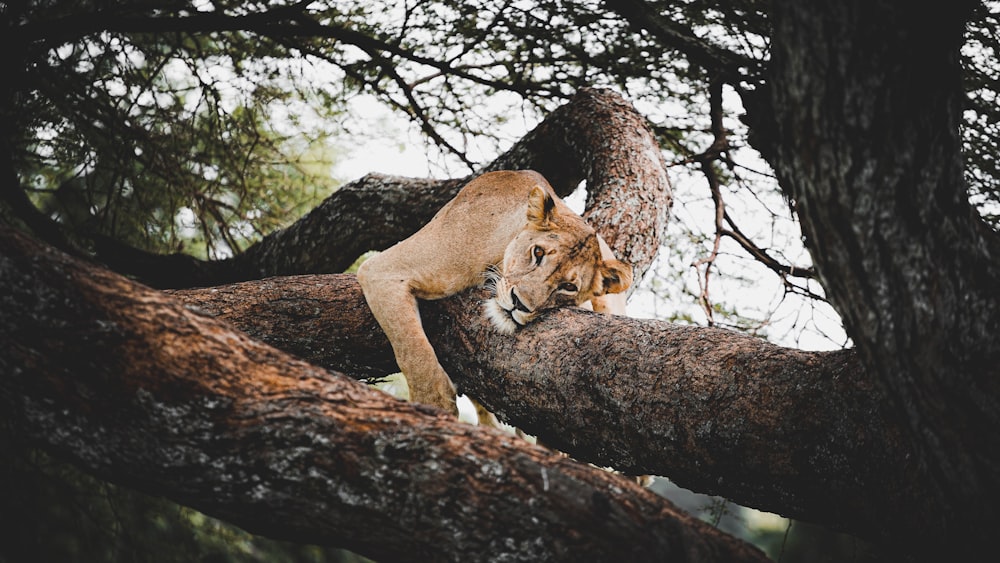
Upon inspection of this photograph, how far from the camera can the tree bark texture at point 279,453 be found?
1534 millimetres

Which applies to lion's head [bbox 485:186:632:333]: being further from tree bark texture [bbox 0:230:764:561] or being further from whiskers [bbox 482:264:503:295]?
tree bark texture [bbox 0:230:764:561]

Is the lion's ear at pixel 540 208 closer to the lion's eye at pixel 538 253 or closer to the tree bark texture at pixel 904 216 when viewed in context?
the lion's eye at pixel 538 253

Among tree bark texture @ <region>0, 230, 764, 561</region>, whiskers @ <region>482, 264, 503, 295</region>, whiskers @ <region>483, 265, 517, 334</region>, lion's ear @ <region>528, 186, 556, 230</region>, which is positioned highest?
lion's ear @ <region>528, 186, 556, 230</region>

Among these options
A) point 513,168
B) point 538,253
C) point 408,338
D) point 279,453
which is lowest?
point 279,453

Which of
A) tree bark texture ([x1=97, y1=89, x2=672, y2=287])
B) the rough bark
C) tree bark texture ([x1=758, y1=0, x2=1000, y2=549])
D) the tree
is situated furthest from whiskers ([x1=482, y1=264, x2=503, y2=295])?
tree bark texture ([x1=758, y1=0, x2=1000, y2=549])

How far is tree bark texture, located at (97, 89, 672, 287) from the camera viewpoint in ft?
14.4

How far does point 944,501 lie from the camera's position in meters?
1.62

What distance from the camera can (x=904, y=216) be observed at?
147cm

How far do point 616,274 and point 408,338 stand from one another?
0.97m

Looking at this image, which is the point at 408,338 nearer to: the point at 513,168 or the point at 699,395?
the point at 699,395

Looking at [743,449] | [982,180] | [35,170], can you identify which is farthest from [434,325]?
[35,170]

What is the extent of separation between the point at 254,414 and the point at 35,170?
17.3 feet

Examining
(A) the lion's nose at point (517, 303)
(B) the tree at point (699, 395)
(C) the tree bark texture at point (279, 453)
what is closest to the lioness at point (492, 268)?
(A) the lion's nose at point (517, 303)

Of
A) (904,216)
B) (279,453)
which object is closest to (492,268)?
(279,453)
